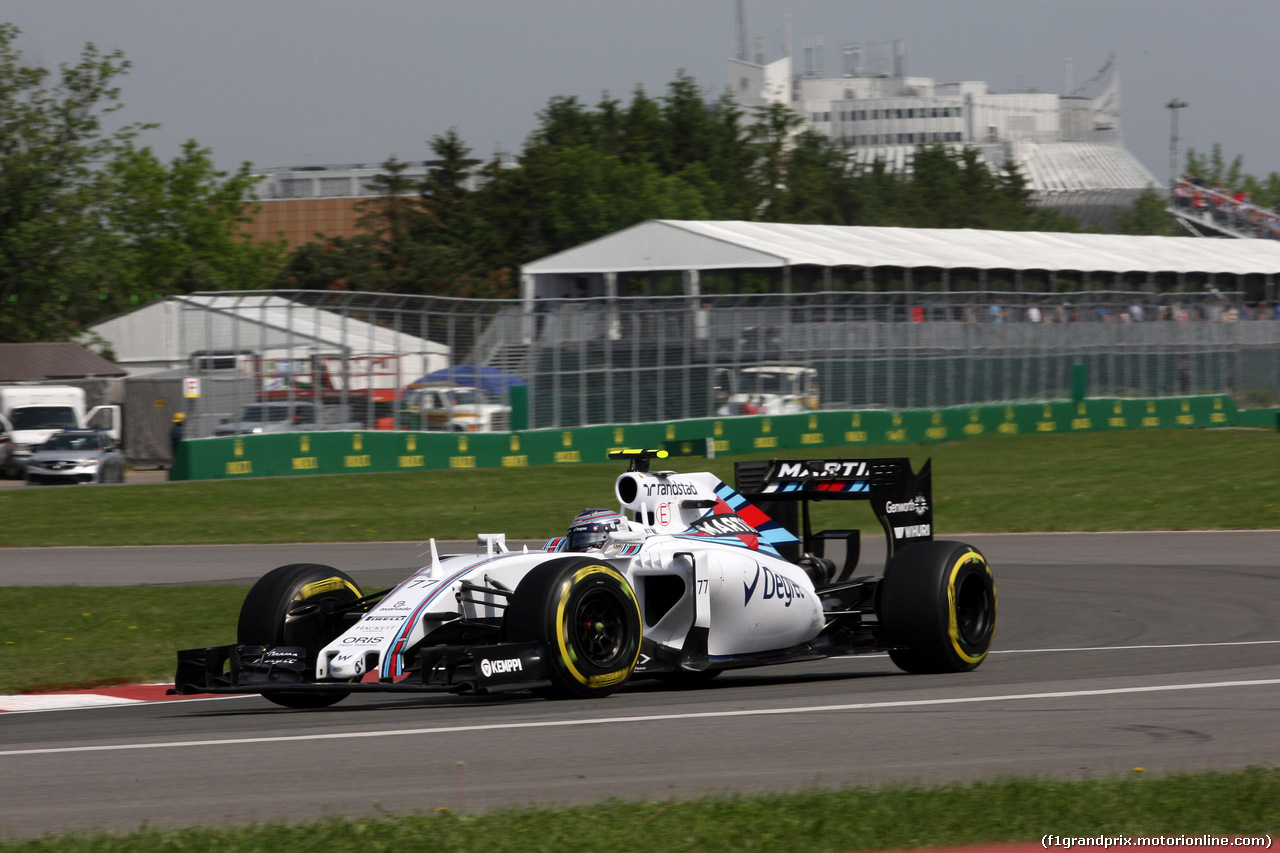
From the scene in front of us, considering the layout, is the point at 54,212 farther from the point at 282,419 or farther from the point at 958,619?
the point at 958,619

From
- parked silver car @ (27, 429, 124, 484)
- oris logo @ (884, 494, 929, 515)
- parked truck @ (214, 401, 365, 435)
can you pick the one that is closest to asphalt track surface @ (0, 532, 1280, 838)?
oris logo @ (884, 494, 929, 515)

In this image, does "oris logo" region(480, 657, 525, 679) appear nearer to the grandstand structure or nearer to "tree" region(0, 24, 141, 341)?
"tree" region(0, 24, 141, 341)

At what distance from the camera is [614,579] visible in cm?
827

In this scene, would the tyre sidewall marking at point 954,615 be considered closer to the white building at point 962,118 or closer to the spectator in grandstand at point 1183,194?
the spectator in grandstand at point 1183,194

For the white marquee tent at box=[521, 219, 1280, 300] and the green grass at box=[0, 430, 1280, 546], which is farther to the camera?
the white marquee tent at box=[521, 219, 1280, 300]

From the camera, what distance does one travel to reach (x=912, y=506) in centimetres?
1043

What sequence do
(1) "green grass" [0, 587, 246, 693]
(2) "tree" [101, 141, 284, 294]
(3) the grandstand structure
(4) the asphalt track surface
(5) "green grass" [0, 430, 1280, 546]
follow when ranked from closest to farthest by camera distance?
(4) the asphalt track surface < (1) "green grass" [0, 587, 246, 693] < (5) "green grass" [0, 430, 1280, 546] < (2) "tree" [101, 141, 284, 294] < (3) the grandstand structure

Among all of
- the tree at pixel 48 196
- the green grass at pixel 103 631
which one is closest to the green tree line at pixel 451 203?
the tree at pixel 48 196

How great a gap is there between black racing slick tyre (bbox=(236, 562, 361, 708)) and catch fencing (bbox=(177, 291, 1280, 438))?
20.2m

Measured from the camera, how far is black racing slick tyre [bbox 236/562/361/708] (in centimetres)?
869

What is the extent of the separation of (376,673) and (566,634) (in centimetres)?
99

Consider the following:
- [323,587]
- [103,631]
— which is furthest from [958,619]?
[103,631]

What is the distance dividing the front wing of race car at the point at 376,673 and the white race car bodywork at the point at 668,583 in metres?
0.18

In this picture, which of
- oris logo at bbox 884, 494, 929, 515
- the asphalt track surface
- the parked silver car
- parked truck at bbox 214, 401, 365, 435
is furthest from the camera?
the parked silver car
